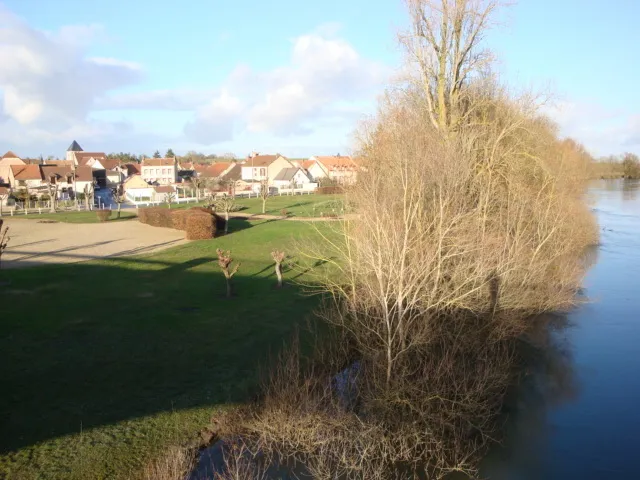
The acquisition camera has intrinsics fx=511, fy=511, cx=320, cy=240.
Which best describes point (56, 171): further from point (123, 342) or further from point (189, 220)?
point (123, 342)

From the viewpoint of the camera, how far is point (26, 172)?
69.2 metres

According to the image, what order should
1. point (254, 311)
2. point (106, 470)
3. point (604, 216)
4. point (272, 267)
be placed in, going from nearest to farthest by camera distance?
point (106, 470)
point (254, 311)
point (272, 267)
point (604, 216)

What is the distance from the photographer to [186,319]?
14.7 meters

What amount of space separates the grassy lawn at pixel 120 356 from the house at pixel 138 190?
36787 millimetres

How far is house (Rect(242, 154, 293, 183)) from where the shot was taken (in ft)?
273

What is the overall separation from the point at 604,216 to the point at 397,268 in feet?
141

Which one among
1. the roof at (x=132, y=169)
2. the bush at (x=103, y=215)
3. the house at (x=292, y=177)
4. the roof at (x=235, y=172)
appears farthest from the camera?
the roof at (x=132, y=169)

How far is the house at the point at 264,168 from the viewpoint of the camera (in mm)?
83188

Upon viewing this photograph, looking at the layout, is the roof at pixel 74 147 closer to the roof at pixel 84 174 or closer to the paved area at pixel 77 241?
the roof at pixel 84 174

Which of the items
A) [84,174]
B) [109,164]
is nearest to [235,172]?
[84,174]

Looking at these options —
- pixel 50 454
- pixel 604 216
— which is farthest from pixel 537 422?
pixel 604 216

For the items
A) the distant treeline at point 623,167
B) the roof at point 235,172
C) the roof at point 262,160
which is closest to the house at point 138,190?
the roof at point 235,172

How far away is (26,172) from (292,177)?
119ft

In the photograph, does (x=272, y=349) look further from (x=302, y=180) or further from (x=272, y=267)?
(x=302, y=180)
